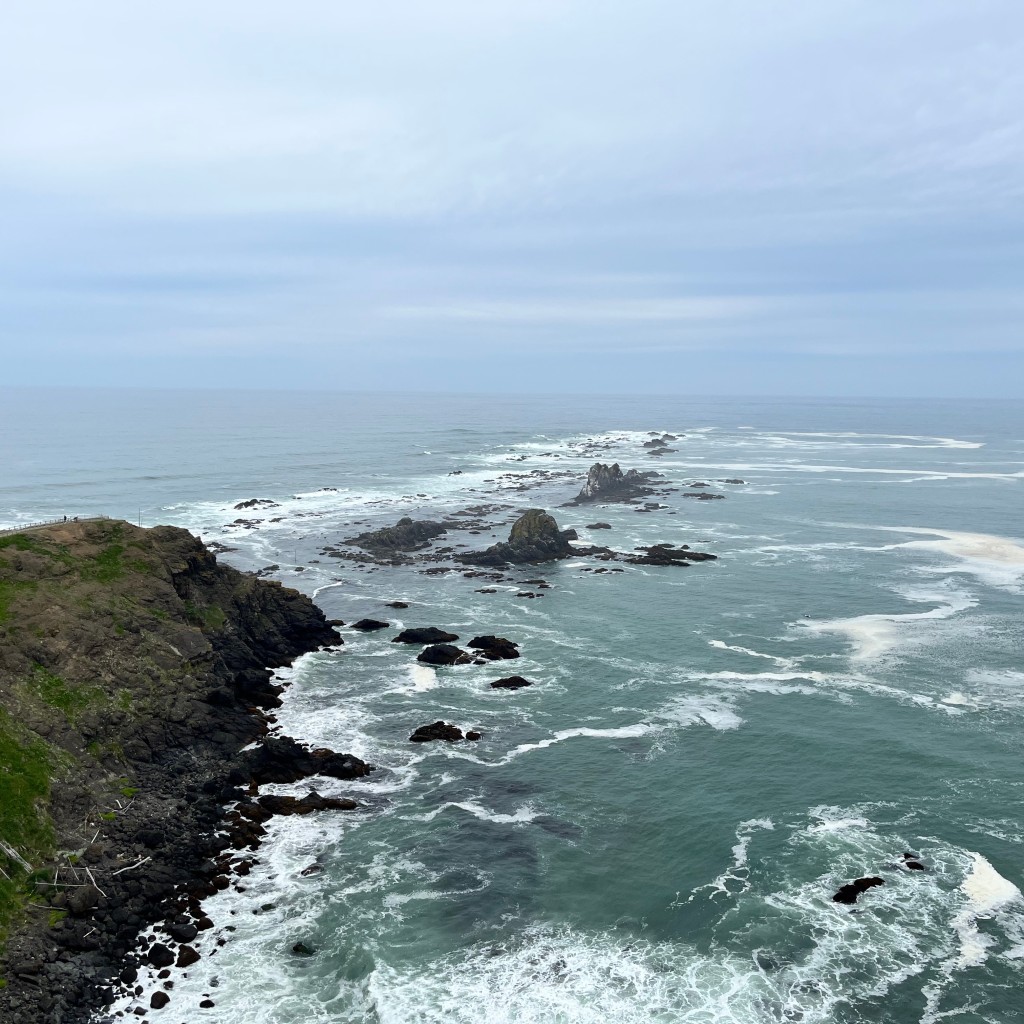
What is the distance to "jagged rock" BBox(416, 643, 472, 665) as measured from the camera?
6519 centimetres

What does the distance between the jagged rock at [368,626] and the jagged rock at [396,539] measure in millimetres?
30367

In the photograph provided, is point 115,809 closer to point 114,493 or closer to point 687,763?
point 687,763

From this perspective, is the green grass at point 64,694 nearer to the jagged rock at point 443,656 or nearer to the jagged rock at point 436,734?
the jagged rock at point 436,734

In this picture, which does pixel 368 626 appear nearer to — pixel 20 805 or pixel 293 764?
pixel 293 764

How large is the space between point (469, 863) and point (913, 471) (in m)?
186

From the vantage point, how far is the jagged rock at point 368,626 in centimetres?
7388

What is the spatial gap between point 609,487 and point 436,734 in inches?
4198

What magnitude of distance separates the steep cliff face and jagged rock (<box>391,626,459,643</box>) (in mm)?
9666

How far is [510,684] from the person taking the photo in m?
60.5

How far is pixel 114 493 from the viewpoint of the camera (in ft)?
469

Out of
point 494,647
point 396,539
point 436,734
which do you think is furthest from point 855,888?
point 396,539

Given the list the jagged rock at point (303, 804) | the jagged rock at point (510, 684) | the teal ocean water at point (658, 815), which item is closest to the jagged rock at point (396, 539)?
the teal ocean water at point (658, 815)

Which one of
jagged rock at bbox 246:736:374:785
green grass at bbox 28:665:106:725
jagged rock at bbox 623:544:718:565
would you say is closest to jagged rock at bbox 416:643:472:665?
jagged rock at bbox 246:736:374:785

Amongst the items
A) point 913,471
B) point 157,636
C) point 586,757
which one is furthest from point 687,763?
point 913,471
